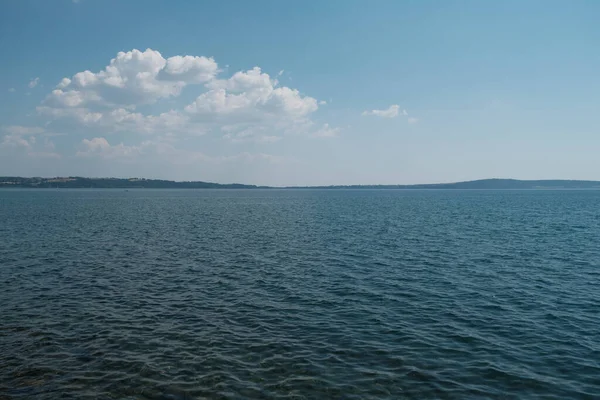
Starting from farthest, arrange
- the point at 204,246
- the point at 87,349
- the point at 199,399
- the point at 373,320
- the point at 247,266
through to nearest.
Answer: the point at 204,246, the point at 247,266, the point at 373,320, the point at 87,349, the point at 199,399

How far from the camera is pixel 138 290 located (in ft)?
111

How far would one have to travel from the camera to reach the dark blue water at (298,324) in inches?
738


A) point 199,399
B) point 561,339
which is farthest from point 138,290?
point 561,339

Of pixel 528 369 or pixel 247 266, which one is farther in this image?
pixel 247 266

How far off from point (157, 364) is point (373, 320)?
44.3 feet

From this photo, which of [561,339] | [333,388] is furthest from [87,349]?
[561,339]

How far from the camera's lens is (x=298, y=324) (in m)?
26.4

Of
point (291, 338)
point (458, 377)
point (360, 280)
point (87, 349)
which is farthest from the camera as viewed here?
point (360, 280)

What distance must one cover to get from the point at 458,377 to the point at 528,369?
380 cm

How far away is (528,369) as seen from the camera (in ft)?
66.5

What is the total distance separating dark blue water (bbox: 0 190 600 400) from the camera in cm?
1875

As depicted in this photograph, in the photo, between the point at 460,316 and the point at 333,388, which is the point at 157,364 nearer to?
the point at 333,388

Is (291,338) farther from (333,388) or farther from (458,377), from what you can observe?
(458,377)

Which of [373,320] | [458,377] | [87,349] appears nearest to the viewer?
[458,377]
